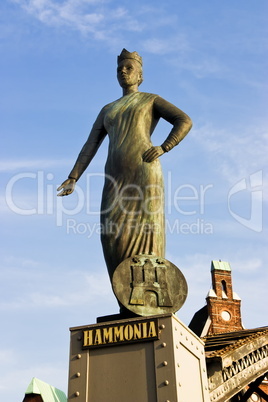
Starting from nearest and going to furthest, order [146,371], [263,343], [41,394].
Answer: [146,371] → [263,343] → [41,394]

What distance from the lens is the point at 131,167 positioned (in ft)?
22.7

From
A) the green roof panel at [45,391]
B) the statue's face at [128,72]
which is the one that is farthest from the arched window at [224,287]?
the statue's face at [128,72]

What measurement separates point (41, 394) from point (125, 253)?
19644 mm

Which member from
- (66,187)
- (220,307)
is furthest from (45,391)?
(66,187)

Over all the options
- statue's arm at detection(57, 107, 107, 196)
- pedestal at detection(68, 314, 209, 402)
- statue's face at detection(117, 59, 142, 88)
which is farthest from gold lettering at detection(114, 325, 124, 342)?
statue's face at detection(117, 59, 142, 88)

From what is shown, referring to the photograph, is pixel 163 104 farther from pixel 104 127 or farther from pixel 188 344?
pixel 188 344

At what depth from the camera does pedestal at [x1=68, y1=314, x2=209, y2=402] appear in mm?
5285

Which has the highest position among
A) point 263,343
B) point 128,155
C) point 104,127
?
point 104,127

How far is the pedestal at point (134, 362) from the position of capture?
529 centimetres

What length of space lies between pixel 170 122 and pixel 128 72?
3.44 ft

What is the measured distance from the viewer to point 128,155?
700 cm

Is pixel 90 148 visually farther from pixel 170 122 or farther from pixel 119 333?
pixel 119 333

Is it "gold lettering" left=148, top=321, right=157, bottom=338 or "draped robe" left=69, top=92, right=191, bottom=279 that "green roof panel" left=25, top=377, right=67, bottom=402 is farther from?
"gold lettering" left=148, top=321, right=157, bottom=338

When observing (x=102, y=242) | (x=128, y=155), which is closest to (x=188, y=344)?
(x=102, y=242)
